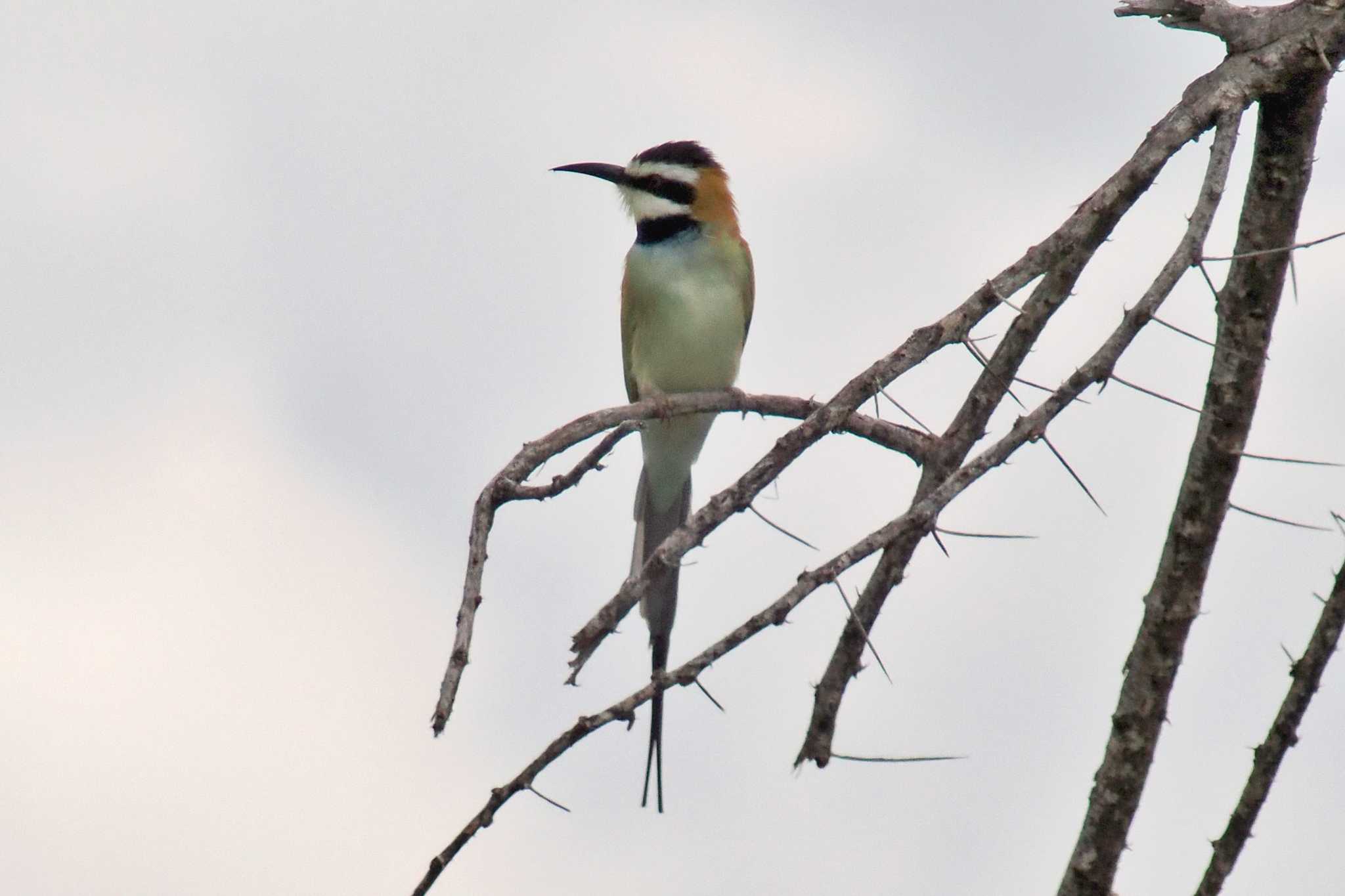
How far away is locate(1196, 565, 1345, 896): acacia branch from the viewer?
3.14 metres

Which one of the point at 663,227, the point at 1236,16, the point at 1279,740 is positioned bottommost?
the point at 1279,740

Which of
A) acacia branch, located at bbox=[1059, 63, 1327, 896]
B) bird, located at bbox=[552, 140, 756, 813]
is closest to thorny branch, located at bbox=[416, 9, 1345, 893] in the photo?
acacia branch, located at bbox=[1059, 63, 1327, 896]

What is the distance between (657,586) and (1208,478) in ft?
4.47

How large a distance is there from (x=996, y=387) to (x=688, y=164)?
3.49m

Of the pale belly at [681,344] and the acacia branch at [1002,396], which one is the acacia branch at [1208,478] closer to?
the acacia branch at [1002,396]

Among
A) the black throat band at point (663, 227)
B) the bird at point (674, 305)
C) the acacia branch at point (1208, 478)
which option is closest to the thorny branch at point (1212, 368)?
the acacia branch at point (1208, 478)

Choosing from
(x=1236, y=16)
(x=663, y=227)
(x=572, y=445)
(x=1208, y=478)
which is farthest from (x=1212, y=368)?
(x=663, y=227)

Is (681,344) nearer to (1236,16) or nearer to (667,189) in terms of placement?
(667,189)

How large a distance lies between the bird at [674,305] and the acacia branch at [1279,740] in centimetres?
304

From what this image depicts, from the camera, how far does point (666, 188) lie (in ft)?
21.0

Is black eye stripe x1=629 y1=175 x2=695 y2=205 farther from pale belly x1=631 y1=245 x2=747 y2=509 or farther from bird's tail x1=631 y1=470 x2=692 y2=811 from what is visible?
bird's tail x1=631 y1=470 x2=692 y2=811

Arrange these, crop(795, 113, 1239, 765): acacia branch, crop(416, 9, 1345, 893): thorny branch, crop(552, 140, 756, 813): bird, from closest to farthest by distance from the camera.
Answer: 1. crop(795, 113, 1239, 765): acacia branch
2. crop(416, 9, 1345, 893): thorny branch
3. crop(552, 140, 756, 813): bird

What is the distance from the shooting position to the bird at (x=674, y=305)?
6.19m

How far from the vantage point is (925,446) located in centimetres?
378
